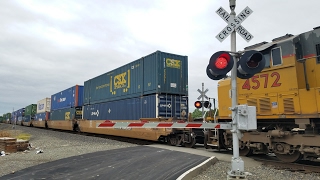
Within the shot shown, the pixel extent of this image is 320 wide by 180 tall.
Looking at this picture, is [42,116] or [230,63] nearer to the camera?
[230,63]

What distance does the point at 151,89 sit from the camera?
44.0ft

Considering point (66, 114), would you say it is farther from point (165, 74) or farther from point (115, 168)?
point (115, 168)

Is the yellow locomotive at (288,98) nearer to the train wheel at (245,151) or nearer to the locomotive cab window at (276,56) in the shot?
the locomotive cab window at (276,56)

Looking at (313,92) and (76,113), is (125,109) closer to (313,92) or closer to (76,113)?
(76,113)

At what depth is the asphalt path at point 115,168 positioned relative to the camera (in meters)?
5.61

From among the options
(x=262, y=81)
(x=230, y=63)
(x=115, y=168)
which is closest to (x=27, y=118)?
(x=115, y=168)

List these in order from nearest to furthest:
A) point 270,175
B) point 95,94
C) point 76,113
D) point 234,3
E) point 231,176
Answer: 1. point 231,176
2. point 234,3
3. point 270,175
4. point 95,94
5. point 76,113

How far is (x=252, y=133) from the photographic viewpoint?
8.24 m

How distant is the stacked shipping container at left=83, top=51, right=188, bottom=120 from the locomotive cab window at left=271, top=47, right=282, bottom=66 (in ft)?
20.7

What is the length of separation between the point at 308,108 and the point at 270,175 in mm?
2256

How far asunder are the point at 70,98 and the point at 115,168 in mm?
20059

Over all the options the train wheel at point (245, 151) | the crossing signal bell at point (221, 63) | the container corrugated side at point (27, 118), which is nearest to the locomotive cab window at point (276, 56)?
the train wheel at point (245, 151)

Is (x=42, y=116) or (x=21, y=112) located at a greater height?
(x=21, y=112)

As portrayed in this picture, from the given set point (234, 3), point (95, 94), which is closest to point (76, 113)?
point (95, 94)
